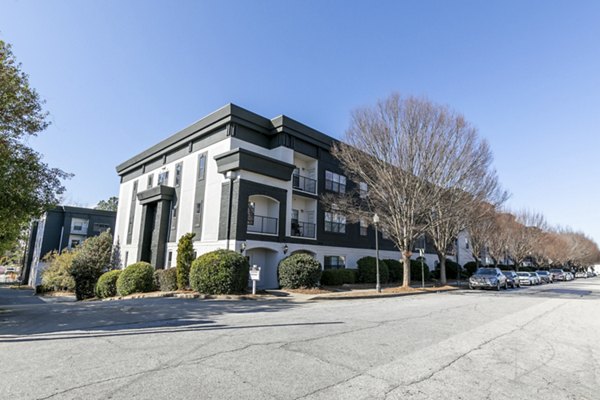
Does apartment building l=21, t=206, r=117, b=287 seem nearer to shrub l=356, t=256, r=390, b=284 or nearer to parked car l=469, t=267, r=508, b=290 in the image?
shrub l=356, t=256, r=390, b=284

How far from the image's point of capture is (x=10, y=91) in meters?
11.8

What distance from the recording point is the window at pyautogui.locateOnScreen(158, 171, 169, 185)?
2836cm

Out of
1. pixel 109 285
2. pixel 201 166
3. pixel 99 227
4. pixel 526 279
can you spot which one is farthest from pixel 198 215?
pixel 526 279

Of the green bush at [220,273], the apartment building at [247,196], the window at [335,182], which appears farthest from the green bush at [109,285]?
the window at [335,182]

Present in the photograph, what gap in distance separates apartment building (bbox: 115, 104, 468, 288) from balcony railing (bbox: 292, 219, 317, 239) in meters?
0.08

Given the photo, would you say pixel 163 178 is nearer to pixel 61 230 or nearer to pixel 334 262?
pixel 334 262

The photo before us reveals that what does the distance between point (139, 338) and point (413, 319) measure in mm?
7434

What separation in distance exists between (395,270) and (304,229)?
8.72 meters

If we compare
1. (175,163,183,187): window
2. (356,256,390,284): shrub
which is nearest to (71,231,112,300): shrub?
(175,163,183,187): window

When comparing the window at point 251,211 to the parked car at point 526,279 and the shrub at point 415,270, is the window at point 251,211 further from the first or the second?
the parked car at point 526,279

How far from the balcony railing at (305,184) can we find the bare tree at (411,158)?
13.5 ft

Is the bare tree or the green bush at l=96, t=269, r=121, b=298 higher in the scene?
the bare tree

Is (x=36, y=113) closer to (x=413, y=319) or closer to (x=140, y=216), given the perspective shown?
(x=413, y=319)

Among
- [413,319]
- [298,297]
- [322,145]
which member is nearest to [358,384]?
[413,319]
